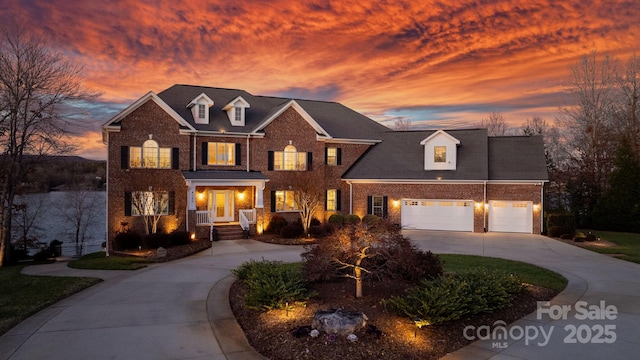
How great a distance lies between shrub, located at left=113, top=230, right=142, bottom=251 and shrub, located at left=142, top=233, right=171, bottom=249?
2.55 feet

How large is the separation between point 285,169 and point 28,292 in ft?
54.9

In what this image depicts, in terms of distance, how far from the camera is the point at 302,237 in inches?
930

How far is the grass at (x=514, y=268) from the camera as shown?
41.4ft

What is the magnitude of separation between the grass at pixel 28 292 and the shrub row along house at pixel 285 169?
867cm

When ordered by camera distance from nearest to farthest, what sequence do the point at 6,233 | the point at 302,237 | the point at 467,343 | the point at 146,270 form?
the point at 467,343 → the point at 146,270 → the point at 6,233 → the point at 302,237

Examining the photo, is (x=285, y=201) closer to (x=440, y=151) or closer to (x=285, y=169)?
(x=285, y=169)

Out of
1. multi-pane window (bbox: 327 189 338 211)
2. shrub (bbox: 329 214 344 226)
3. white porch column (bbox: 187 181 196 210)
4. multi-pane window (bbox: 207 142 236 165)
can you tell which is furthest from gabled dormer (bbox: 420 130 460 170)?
white porch column (bbox: 187 181 196 210)

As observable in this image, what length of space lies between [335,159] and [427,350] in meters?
22.0

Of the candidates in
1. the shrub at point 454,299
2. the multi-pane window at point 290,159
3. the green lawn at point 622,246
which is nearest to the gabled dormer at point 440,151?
the multi-pane window at point 290,159

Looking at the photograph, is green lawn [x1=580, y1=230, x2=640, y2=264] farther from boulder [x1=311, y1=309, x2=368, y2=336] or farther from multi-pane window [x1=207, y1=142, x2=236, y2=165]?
multi-pane window [x1=207, y1=142, x2=236, y2=165]

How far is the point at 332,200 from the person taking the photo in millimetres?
28609

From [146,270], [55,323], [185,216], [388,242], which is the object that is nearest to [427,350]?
[388,242]

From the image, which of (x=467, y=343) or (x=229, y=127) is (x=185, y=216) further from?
(x=467, y=343)

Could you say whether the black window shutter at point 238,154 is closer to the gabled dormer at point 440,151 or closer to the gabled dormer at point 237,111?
the gabled dormer at point 237,111
